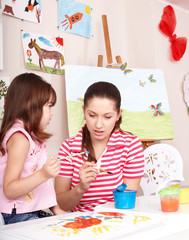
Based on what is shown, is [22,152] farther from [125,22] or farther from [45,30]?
[125,22]

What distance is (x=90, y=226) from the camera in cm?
82

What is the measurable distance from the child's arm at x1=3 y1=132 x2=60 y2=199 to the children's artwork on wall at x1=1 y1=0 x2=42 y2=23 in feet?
4.23

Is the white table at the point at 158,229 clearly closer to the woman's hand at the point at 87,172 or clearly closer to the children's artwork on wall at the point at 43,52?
the woman's hand at the point at 87,172

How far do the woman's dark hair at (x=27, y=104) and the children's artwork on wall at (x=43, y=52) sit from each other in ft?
3.26

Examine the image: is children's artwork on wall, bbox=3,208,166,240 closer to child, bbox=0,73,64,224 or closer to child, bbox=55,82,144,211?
child, bbox=0,73,64,224

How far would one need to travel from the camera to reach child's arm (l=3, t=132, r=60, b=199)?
1.09 meters

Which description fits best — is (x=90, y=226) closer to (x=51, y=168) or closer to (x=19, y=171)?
(x=51, y=168)


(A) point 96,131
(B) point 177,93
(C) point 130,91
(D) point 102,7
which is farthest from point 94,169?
(B) point 177,93

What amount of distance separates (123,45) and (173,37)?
0.53 m

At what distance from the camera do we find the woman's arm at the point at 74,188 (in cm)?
128

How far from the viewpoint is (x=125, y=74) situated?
8.67 ft

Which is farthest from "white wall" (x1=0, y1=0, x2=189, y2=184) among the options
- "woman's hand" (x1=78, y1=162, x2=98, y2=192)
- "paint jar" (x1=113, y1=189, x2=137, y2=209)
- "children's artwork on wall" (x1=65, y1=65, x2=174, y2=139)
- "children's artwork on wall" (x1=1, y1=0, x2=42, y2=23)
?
"paint jar" (x1=113, y1=189, x2=137, y2=209)

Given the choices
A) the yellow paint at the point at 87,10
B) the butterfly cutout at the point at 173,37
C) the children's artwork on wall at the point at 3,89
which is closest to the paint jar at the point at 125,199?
the children's artwork on wall at the point at 3,89

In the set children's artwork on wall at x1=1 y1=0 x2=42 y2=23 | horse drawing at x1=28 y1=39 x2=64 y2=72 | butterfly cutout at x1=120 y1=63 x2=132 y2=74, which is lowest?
butterfly cutout at x1=120 y1=63 x2=132 y2=74
